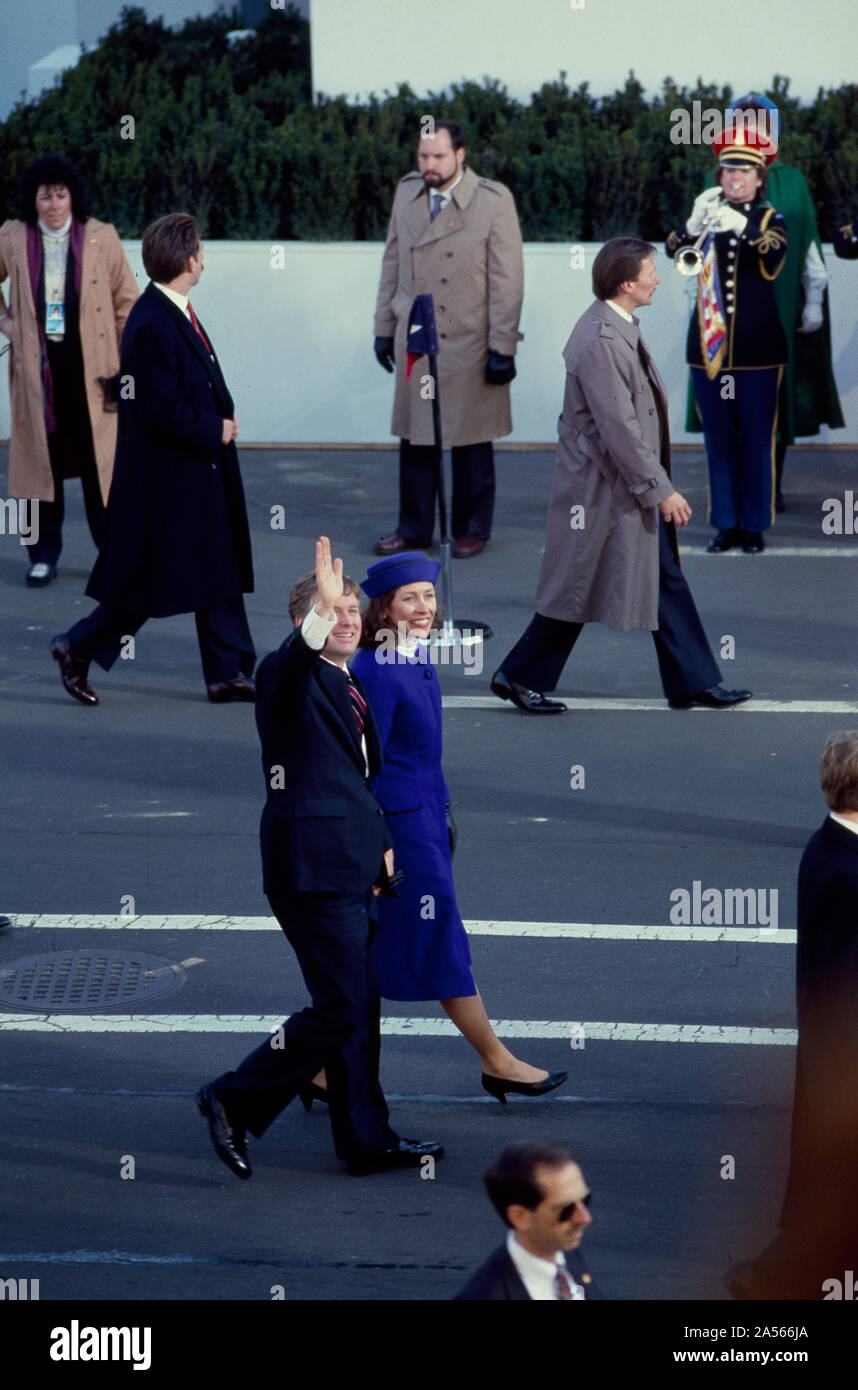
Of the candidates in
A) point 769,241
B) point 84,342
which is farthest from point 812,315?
point 84,342

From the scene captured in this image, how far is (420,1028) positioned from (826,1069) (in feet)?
6.67

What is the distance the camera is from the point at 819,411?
14117 mm

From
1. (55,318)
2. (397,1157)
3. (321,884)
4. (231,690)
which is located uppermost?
(55,318)

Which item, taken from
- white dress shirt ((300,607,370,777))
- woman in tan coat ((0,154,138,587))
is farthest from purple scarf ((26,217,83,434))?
white dress shirt ((300,607,370,777))

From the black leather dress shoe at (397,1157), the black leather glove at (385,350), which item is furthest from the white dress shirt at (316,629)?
the black leather glove at (385,350)

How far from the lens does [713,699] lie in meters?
→ 9.68

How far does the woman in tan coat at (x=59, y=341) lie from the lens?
38.6 ft

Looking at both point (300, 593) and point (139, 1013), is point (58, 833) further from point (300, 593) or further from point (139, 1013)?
point (300, 593)

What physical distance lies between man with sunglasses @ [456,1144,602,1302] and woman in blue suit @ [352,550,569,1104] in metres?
2.16

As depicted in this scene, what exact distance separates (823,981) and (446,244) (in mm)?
8453

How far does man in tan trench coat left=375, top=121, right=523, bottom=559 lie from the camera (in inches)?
493

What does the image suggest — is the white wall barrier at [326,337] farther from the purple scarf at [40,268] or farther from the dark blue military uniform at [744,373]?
the purple scarf at [40,268]

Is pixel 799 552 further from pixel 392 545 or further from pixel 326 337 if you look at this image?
pixel 326 337

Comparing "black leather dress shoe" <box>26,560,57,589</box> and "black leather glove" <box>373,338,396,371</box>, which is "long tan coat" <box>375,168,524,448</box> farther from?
"black leather dress shoe" <box>26,560,57,589</box>
